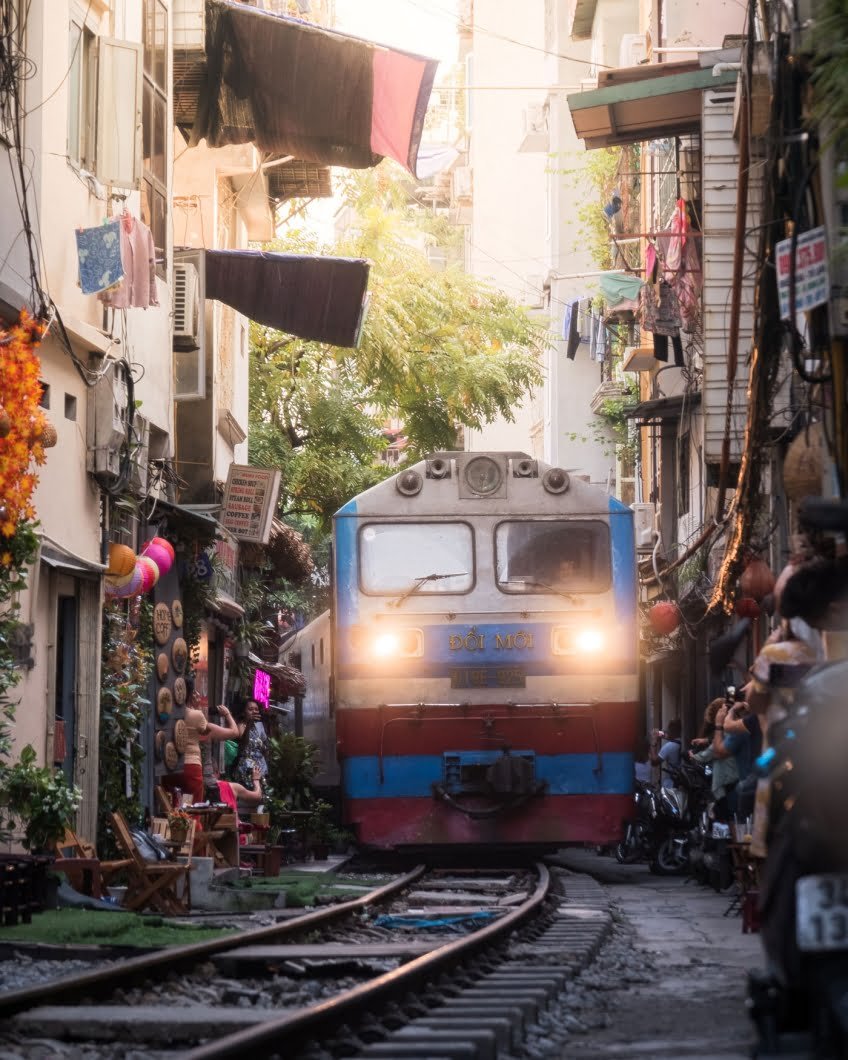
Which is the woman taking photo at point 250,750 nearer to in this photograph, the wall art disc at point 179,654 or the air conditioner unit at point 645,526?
the wall art disc at point 179,654

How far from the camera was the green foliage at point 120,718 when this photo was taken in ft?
50.6

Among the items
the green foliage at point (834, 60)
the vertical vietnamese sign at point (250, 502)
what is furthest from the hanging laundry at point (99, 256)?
the vertical vietnamese sign at point (250, 502)

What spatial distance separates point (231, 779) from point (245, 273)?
6.21 meters

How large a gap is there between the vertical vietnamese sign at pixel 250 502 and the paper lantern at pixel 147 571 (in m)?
5.86

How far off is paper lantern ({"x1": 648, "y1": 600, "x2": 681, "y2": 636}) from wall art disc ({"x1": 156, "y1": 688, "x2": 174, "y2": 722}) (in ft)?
22.5

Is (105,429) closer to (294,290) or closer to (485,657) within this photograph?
(485,657)

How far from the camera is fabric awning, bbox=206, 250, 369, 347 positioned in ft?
64.0

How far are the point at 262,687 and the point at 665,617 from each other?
6544mm

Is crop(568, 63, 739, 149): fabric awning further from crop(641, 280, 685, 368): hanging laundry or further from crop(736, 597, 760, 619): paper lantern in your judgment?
crop(736, 597, 760, 619): paper lantern

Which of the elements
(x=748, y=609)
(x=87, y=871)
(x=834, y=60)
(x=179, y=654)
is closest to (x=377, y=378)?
(x=179, y=654)

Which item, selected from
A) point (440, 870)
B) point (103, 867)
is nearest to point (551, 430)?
point (440, 870)

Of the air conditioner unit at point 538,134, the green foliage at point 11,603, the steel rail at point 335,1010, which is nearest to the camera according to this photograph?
the steel rail at point 335,1010

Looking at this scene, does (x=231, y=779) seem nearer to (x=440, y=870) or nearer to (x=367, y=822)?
(x=440, y=870)

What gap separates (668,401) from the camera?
1024 inches
